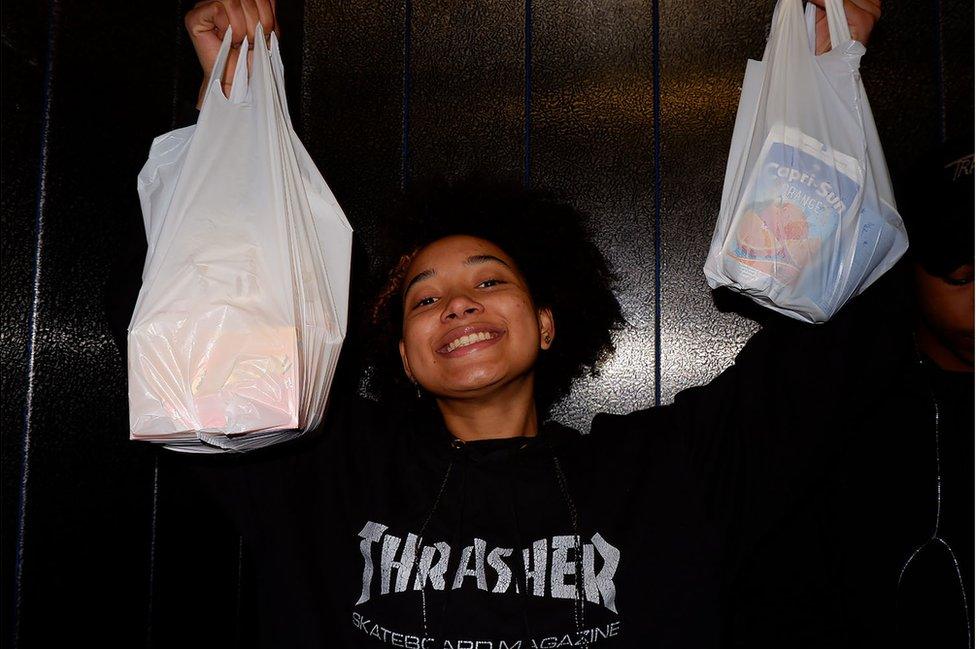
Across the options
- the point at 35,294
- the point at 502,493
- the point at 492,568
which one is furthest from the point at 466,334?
the point at 35,294

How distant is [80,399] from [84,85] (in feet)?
Answer: 1.40

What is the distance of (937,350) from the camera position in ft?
3.97

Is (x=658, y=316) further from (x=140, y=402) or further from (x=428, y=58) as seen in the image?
(x=140, y=402)

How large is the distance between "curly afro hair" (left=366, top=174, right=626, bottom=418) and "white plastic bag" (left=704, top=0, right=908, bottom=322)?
48 centimetres

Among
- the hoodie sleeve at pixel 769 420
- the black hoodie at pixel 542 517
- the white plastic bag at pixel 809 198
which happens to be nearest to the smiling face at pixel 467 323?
the black hoodie at pixel 542 517

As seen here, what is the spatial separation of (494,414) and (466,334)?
175mm

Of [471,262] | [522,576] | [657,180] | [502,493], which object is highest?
[657,180]

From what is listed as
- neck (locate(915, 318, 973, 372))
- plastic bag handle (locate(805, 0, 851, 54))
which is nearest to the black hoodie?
neck (locate(915, 318, 973, 372))

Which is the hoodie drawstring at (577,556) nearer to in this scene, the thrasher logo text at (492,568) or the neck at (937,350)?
the thrasher logo text at (492,568)

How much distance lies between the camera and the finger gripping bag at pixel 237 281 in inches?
34.3

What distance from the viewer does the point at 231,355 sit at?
0.88 m

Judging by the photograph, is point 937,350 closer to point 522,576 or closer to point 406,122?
point 522,576

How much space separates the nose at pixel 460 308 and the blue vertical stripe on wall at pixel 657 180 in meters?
0.43

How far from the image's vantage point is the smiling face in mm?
1230
